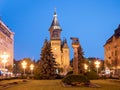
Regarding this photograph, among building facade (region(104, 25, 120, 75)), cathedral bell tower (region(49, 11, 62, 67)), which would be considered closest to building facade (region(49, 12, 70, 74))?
cathedral bell tower (region(49, 11, 62, 67))

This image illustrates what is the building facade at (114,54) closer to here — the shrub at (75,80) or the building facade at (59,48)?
the building facade at (59,48)

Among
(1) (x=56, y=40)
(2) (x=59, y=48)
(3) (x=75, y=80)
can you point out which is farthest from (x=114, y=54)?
(3) (x=75, y=80)

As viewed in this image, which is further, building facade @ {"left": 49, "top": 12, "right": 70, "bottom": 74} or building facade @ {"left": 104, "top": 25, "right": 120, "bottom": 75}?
building facade @ {"left": 49, "top": 12, "right": 70, "bottom": 74}

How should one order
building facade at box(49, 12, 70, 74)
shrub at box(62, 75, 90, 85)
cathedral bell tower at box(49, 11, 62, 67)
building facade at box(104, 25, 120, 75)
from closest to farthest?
1. shrub at box(62, 75, 90, 85)
2. building facade at box(104, 25, 120, 75)
3. cathedral bell tower at box(49, 11, 62, 67)
4. building facade at box(49, 12, 70, 74)

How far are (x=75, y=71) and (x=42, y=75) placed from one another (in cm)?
2132

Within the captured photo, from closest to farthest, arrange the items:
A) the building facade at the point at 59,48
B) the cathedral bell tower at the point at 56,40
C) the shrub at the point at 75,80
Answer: the shrub at the point at 75,80 < the cathedral bell tower at the point at 56,40 < the building facade at the point at 59,48

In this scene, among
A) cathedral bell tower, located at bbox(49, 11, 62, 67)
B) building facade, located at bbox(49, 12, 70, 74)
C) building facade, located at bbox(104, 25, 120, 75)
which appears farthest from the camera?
building facade, located at bbox(49, 12, 70, 74)

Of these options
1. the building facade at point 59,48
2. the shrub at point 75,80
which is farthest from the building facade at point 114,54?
the shrub at point 75,80

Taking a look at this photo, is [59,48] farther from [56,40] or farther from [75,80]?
[75,80]

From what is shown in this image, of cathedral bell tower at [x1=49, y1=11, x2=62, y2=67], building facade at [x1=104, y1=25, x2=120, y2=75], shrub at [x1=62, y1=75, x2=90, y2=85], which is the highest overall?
cathedral bell tower at [x1=49, y1=11, x2=62, y2=67]

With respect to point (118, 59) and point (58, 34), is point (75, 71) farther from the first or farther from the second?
point (58, 34)

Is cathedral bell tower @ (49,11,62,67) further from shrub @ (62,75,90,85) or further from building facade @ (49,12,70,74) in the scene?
shrub @ (62,75,90,85)

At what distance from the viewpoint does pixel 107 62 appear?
118 meters

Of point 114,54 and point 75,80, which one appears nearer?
point 75,80
